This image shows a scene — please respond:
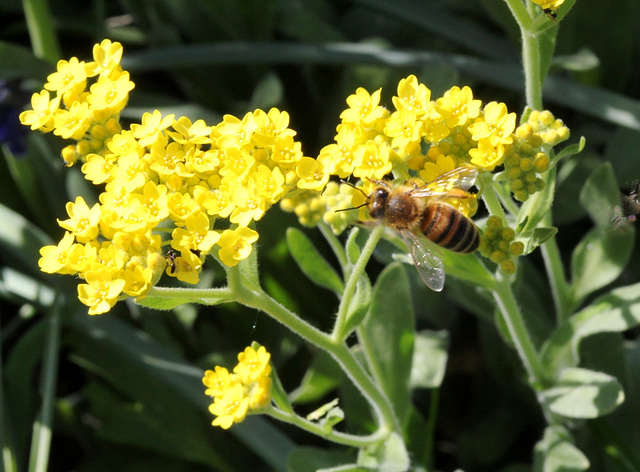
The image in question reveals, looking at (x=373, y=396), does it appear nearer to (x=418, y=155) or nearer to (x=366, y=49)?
(x=418, y=155)

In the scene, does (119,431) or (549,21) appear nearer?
(549,21)

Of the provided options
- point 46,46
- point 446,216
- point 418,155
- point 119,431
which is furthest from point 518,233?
point 46,46

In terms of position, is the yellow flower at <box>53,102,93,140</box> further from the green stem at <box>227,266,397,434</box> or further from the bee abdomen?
the bee abdomen

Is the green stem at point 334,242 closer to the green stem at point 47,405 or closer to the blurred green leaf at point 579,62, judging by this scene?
the green stem at point 47,405

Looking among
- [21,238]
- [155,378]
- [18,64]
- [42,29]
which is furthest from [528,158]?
[42,29]

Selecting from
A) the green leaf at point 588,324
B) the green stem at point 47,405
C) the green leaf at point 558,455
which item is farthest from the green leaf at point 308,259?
the green stem at point 47,405
